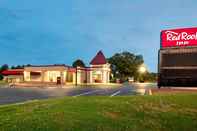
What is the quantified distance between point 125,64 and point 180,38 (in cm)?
8227

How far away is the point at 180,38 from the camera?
2567 centimetres

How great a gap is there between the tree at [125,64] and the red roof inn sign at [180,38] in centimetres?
8001

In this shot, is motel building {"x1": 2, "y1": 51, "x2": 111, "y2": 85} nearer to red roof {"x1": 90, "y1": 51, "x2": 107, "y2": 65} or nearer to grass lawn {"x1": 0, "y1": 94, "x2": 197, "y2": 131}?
red roof {"x1": 90, "y1": 51, "x2": 107, "y2": 65}

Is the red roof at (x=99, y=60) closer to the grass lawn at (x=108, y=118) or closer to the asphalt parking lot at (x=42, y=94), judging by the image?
the asphalt parking lot at (x=42, y=94)

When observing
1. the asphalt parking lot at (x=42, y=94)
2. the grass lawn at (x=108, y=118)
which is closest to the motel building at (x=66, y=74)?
the asphalt parking lot at (x=42, y=94)

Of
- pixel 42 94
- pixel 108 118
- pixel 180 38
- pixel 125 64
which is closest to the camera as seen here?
pixel 108 118

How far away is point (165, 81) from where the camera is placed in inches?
923

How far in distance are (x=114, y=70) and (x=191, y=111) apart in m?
96.2

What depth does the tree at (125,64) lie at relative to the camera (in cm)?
10762

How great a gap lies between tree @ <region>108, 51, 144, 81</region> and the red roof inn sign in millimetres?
80007

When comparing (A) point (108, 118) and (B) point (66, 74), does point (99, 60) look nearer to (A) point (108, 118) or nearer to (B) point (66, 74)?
(B) point (66, 74)

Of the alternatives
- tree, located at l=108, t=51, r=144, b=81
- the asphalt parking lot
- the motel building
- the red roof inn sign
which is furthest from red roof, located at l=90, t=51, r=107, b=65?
the red roof inn sign

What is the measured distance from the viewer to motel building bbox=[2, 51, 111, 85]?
66750mm

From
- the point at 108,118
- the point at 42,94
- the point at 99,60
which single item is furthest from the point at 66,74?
the point at 108,118
